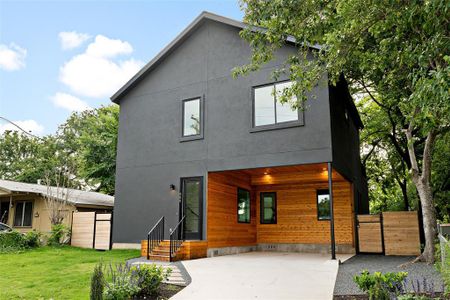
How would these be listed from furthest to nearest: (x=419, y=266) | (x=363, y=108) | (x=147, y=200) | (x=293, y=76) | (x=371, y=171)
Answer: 1. (x=371, y=171)
2. (x=363, y=108)
3. (x=147, y=200)
4. (x=419, y=266)
5. (x=293, y=76)

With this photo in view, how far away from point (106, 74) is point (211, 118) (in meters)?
19.6

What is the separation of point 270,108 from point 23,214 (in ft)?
44.7

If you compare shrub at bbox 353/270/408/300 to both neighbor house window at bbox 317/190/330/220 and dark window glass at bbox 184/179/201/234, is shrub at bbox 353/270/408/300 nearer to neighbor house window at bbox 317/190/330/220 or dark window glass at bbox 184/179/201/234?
dark window glass at bbox 184/179/201/234

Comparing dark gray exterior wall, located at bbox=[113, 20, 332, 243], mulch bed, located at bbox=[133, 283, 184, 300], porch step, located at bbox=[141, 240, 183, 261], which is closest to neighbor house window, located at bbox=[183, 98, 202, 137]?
dark gray exterior wall, located at bbox=[113, 20, 332, 243]

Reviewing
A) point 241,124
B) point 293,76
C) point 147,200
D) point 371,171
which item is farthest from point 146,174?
point 371,171

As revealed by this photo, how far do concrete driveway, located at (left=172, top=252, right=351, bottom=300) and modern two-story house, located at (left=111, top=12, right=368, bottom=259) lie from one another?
6.97 ft

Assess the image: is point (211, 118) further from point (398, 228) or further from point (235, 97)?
point (398, 228)

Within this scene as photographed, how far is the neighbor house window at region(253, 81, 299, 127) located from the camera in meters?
10.4

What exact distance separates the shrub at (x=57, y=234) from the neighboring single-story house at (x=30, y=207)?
3.32 ft

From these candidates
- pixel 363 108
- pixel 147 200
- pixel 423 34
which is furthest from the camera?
pixel 363 108

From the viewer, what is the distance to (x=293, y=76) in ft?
25.3

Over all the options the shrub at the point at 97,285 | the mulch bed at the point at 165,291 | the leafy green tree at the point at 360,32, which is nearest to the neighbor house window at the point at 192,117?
the leafy green tree at the point at 360,32

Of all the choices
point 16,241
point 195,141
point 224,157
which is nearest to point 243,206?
point 224,157

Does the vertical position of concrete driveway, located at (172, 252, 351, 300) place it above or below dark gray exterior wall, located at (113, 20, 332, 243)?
below
